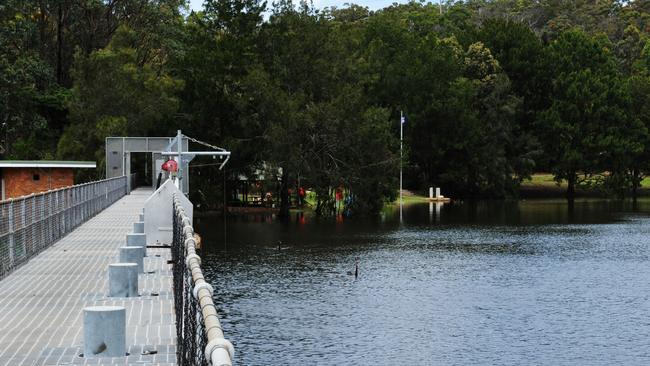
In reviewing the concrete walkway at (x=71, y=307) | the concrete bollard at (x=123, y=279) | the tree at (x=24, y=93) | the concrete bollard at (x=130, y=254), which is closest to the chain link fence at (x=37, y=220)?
the concrete walkway at (x=71, y=307)

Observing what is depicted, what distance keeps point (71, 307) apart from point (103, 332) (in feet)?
14.7

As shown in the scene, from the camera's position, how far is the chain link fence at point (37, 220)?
2111 centimetres

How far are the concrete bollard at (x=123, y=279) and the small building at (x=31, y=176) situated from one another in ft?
123

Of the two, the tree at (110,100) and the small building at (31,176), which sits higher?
the tree at (110,100)

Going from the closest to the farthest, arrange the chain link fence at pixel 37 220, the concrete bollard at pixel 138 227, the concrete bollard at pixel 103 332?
the concrete bollard at pixel 103 332 → the chain link fence at pixel 37 220 → the concrete bollard at pixel 138 227

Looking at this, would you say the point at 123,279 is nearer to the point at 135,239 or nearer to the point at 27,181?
the point at 135,239

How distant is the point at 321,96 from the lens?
8162 cm

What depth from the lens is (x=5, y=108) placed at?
79.1m

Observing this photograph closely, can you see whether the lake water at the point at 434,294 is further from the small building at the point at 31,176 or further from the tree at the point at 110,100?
the tree at the point at 110,100

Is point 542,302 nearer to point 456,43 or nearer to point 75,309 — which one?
point 75,309

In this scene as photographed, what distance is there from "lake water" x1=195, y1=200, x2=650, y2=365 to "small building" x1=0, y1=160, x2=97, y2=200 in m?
9.25

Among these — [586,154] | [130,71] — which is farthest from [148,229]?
[586,154]

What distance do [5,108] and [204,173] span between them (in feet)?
55.3

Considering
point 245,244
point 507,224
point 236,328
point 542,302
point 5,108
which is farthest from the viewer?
point 5,108
